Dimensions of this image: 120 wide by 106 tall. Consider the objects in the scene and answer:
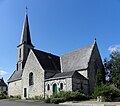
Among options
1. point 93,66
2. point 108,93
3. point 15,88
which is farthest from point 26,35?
point 108,93

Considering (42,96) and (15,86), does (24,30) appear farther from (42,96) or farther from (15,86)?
(42,96)

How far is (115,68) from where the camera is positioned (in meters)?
35.3

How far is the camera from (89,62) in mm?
30891

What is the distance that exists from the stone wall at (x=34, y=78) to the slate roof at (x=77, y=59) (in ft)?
→ 14.0

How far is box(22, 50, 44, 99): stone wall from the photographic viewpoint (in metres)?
31.9

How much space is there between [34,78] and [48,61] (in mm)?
3721

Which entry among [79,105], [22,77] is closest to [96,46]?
[22,77]

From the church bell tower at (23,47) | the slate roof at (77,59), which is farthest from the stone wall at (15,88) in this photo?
the slate roof at (77,59)

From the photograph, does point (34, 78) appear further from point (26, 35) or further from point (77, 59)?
point (26, 35)

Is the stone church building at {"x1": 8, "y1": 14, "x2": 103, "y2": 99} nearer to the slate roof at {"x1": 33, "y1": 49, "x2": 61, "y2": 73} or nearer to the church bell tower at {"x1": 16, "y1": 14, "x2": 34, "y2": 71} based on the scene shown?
the slate roof at {"x1": 33, "y1": 49, "x2": 61, "y2": 73}

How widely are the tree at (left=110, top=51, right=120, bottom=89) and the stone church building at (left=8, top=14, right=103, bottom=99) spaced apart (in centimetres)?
246

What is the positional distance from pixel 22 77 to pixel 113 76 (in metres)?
16.4

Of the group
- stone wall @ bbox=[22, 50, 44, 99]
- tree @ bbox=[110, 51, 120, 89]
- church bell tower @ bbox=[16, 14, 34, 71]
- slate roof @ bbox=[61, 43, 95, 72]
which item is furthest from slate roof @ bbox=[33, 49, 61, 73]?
tree @ bbox=[110, 51, 120, 89]

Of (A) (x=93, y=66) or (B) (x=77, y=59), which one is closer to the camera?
(A) (x=93, y=66)
